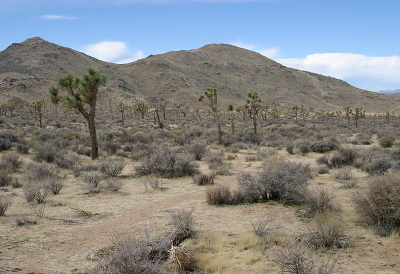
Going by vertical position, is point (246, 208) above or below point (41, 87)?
below

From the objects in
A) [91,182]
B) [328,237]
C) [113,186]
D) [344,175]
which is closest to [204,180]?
[113,186]

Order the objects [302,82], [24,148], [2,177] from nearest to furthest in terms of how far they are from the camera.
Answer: [2,177], [24,148], [302,82]

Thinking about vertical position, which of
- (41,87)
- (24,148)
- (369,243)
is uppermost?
(41,87)

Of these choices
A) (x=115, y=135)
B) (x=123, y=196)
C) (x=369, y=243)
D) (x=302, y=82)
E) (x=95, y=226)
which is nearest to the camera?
(x=369, y=243)

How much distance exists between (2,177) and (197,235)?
9.74 metres

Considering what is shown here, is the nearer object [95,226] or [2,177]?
[95,226]

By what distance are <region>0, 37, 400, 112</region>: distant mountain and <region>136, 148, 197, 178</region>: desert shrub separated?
270ft

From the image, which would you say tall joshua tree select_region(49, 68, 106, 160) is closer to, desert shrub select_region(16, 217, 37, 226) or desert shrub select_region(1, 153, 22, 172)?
desert shrub select_region(1, 153, 22, 172)

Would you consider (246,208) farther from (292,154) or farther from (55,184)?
(292,154)

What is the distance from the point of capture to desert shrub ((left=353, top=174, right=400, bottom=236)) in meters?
7.24

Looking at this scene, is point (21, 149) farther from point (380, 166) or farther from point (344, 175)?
point (380, 166)

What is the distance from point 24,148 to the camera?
21.6 m

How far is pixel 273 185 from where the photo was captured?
35.0 ft

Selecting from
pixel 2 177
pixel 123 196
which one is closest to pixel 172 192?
pixel 123 196
